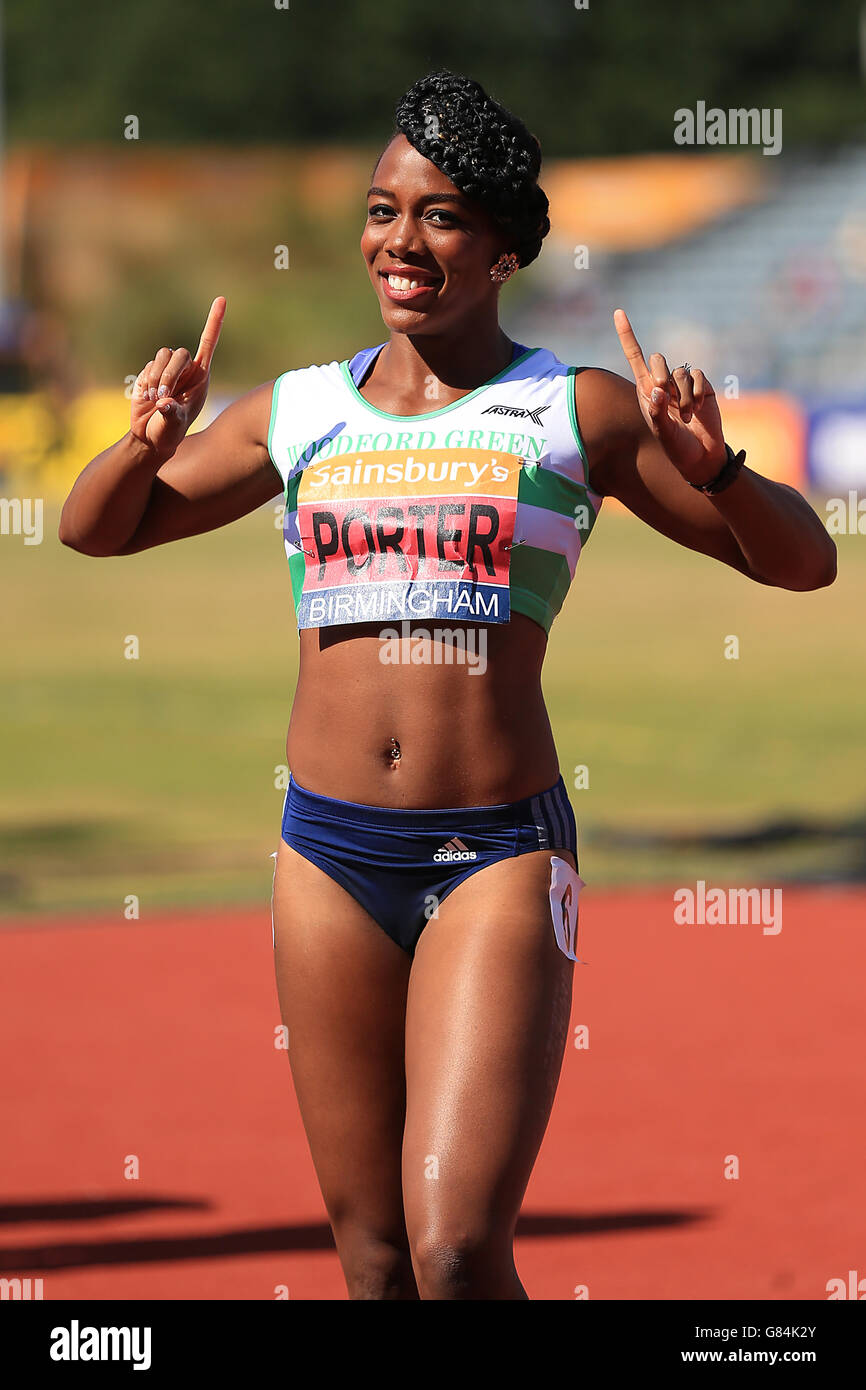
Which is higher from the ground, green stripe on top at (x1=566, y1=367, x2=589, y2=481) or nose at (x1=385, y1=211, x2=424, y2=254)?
nose at (x1=385, y1=211, x2=424, y2=254)

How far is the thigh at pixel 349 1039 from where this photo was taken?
346cm

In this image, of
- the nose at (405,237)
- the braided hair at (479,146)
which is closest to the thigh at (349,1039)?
the nose at (405,237)

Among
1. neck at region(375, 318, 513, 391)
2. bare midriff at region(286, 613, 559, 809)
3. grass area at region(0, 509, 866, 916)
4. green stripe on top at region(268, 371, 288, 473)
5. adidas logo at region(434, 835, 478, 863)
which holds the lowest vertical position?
adidas logo at region(434, 835, 478, 863)

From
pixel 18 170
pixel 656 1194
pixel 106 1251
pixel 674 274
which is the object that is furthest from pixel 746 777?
pixel 18 170

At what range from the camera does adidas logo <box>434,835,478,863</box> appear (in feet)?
11.3

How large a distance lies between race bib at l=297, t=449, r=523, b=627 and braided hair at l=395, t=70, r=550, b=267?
482 millimetres

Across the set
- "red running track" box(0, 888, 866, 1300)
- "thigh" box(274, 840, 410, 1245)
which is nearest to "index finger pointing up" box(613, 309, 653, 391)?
"thigh" box(274, 840, 410, 1245)

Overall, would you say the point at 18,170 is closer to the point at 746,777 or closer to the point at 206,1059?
the point at 746,777

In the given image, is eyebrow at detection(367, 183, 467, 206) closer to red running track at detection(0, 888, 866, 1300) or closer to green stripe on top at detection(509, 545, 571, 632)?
green stripe on top at detection(509, 545, 571, 632)

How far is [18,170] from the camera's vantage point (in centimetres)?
5012
